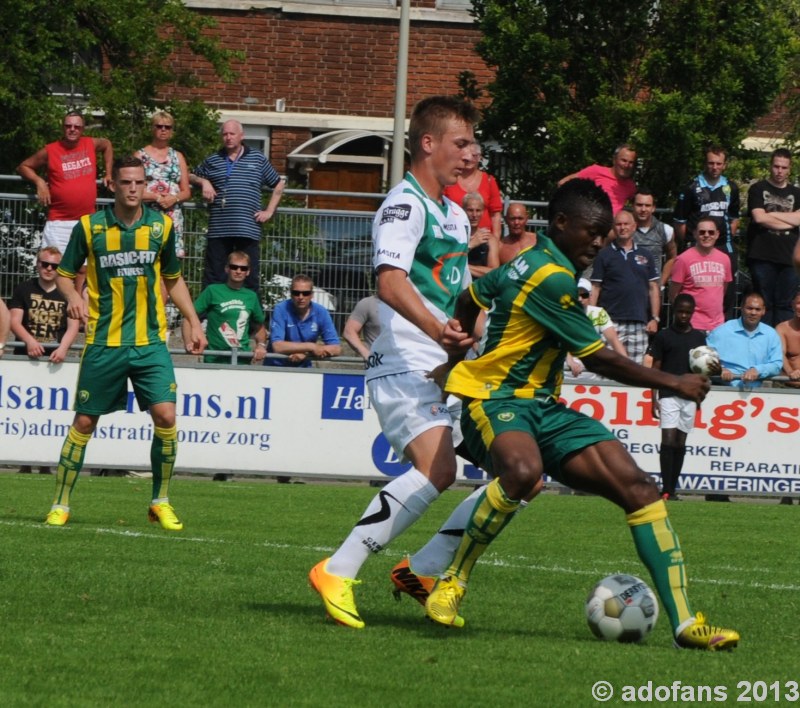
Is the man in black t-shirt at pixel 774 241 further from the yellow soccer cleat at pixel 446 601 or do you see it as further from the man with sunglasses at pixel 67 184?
the yellow soccer cleat at pixel 446 601

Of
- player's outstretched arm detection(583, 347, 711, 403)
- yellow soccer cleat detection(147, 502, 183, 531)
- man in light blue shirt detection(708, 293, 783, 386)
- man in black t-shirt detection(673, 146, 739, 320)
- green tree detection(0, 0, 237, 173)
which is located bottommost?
yellow soccer cleat detection(147, 502, 183, 531)

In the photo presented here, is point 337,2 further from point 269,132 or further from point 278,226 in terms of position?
point 278,226

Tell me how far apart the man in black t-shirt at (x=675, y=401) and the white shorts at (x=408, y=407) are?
9.21m

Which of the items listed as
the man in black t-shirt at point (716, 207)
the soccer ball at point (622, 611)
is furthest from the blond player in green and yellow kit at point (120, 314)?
the man in black t-shirt at point (716, 207)

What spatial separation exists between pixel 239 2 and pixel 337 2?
6.14 feet

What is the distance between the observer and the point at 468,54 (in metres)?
29.5

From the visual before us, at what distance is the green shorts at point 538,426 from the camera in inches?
257

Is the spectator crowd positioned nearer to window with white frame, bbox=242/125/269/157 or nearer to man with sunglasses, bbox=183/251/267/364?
man with sunglasses, bbox=183/251/267/364

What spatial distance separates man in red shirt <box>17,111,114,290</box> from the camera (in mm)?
17094

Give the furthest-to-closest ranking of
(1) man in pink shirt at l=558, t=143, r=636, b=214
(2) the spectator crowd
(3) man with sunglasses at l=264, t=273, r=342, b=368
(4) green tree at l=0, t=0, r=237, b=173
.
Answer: (4) green tree at l=0, t=0, r=237, b=173 < (1) man in pink shirt at l=558, t=143, r=636, b=214 < (3) man with sunglasses at l=264, t=273, r=342, b=368 < (2) the spectator crowd

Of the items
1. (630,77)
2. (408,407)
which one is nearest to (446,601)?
(408,407)

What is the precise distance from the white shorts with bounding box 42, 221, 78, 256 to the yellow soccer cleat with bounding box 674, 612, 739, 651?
39.5ft

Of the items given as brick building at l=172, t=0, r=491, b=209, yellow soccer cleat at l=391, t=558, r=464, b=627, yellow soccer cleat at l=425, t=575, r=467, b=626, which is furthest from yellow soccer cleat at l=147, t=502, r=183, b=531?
brick building at l=172, t=0, r=491, b=209

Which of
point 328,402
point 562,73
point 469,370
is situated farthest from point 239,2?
point 469,370
